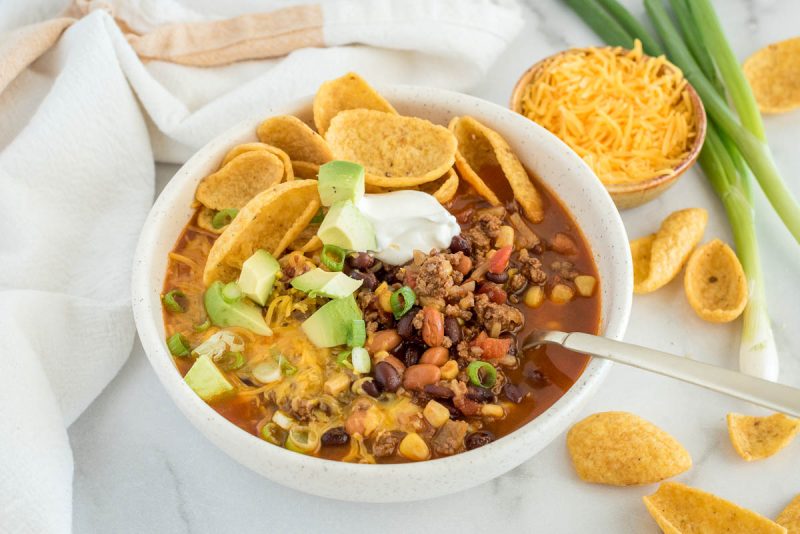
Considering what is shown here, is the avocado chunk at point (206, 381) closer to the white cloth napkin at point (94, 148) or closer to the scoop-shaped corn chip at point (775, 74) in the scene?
the white cloth napkin at point (94, 148)

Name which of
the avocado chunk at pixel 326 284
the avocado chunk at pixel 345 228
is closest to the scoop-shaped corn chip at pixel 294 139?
the avocado chunk at pixel 345 228

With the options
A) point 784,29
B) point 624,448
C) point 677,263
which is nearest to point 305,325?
point 624,448

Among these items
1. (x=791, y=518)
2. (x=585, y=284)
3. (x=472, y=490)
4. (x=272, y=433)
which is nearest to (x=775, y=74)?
(x=585, y=284)

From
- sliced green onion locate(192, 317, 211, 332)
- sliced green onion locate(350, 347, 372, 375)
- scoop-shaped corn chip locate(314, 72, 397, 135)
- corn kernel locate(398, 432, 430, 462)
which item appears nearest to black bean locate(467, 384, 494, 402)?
corn kernel locate(398, 432, 430, 462)

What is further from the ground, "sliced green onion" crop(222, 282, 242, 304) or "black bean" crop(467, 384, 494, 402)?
"sliced green onion" crop(222, 282, 242, 304)

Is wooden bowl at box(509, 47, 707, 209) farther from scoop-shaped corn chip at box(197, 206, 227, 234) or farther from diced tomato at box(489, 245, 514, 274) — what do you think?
scoop-shaped corn chip at box(197, 206, 227, 234)
